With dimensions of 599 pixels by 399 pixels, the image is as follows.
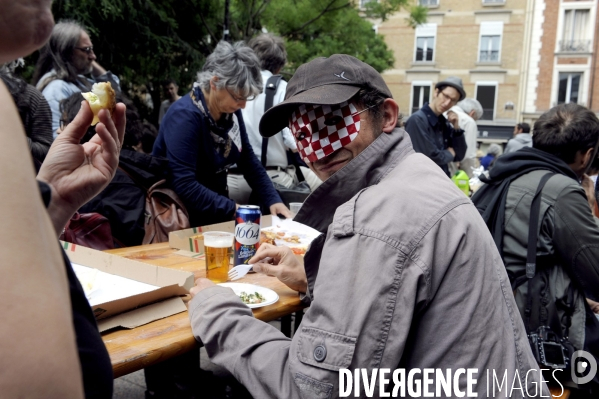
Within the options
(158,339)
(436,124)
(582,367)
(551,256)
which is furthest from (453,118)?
(158,339)

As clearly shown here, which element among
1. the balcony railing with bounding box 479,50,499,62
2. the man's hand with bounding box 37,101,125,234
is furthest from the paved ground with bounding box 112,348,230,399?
the balcony railing with bounding box 479,50,499,62

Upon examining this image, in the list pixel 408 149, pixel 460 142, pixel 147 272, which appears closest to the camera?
pixel 408 149

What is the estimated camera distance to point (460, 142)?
5.75m

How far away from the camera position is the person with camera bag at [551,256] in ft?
7.63

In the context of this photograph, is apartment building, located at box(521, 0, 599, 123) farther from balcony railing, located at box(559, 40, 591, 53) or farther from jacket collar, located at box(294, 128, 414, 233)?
jacket collar, located at box(294, 128, 414, 233)

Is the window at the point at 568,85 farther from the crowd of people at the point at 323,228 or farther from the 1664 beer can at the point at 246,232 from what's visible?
the 1664 beer can at the point at 246,232

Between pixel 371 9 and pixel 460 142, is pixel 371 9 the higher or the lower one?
the higher one

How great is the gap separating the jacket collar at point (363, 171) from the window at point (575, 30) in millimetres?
29560

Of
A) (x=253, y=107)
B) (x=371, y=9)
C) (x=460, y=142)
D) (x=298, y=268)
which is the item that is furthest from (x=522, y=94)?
(x=298, y=268)

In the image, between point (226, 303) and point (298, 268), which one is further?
point (298, 268)

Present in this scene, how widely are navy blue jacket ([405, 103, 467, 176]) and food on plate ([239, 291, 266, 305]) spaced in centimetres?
340

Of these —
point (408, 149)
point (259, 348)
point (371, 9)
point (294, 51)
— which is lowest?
point (259, 348)

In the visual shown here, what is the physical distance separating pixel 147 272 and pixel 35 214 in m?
1.34

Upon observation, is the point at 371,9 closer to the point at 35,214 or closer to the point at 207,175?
the point at 207,175
